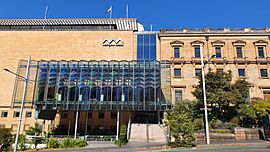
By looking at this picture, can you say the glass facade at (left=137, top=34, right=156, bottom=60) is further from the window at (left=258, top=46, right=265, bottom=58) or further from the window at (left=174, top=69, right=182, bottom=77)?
the window at (left=258, top=46, right=265, bottom=58)

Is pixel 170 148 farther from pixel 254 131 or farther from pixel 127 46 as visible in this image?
pixel 127 46

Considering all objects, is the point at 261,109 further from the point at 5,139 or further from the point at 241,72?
the point at 5,139

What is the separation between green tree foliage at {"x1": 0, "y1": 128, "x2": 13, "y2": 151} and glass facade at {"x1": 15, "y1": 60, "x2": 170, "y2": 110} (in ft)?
36.6

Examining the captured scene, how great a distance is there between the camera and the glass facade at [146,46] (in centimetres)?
4244

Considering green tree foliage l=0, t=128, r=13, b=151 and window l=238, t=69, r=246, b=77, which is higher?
window l=238, t=69, r=246, b=77

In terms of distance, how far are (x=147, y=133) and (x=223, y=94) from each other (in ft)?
36.7

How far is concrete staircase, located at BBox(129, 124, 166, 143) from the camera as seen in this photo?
27058 millimetres

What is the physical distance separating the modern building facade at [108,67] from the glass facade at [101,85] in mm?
134

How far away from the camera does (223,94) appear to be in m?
30.0

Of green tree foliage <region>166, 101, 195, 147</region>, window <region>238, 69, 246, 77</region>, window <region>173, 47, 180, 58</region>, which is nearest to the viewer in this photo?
green tree foliage <region>166, 101, 195, 147</region>

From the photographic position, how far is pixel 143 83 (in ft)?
108

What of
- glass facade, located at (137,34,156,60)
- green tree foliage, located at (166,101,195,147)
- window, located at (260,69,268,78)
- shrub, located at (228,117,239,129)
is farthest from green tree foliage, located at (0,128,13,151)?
window, located at (260,69,268,78)

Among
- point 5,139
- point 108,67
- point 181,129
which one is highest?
point 108,67

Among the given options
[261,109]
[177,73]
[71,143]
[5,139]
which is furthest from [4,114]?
[261,109]
